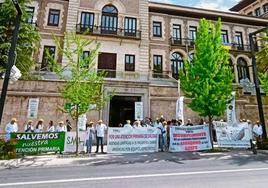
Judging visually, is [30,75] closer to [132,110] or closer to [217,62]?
[132,110]

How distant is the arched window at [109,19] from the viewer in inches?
899

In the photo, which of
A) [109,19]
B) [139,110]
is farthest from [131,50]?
[139,110]

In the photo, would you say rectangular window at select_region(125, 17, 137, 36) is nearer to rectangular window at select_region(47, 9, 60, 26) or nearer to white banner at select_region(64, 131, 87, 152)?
rectangular window at select_region(47, 9, 60, 26)

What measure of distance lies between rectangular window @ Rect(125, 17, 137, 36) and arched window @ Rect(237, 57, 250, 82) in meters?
14.9

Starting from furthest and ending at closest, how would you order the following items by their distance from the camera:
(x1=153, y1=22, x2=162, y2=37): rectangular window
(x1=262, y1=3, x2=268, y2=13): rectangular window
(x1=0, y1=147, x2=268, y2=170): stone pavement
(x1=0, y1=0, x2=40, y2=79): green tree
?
(x1=262, y1=3, x2=268, y2=13): rectangular window, (x1=153, y1=22, x2=162, y2=37): rectangular window, (x1=0, y1=0, x2=40, y2=79): green tree, (x1=0, y1=147, x2=268, y2=170): stone pavement

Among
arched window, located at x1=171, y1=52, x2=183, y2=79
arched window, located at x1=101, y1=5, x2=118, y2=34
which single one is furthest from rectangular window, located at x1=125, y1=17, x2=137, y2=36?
arched window, located at x1=171, y1=52, x2=183, y2=79

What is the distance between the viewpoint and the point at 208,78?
41.6ft

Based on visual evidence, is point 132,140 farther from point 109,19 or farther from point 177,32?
point 177,32

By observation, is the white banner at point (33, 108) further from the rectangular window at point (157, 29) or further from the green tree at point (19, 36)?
the rectangular window at point (157, 29)

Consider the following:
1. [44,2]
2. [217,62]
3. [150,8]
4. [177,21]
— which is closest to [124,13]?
[150,8]

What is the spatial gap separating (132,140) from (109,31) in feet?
48.5

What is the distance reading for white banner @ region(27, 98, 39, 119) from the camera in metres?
15.9

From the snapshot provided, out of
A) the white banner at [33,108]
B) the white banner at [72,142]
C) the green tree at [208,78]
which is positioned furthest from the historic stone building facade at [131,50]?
the green tree at [208,78]

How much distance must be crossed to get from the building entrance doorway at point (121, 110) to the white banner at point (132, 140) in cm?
767
